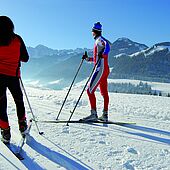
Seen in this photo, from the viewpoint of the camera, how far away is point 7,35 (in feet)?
15.3

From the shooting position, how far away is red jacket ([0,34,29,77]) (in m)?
4.80

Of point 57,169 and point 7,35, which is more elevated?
point 7,35

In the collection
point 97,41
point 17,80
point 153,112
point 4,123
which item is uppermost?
point 97,41

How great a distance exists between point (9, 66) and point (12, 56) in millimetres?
184

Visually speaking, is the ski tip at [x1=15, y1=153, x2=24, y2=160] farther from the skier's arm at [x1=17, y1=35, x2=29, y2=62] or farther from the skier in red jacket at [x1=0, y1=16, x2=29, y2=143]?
the skier's arm at [x1=17, y1=35, x2=29, y2=62]

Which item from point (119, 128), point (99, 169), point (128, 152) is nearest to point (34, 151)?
point (99, 169)

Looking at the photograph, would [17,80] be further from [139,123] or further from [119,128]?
Answer: [139,123]

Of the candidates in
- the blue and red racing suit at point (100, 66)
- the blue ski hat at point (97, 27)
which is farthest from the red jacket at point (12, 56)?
the blue ski hat at point (97, 27)

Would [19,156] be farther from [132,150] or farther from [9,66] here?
[132,150]

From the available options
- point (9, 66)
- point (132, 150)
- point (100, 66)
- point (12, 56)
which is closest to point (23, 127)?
point (9, 66)

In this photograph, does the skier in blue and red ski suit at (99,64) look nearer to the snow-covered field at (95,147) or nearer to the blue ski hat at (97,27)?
the blue ski hat at (97,27)

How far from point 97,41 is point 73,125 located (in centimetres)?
225

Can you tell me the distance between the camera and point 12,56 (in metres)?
4.89

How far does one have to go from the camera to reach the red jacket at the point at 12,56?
4805mm
